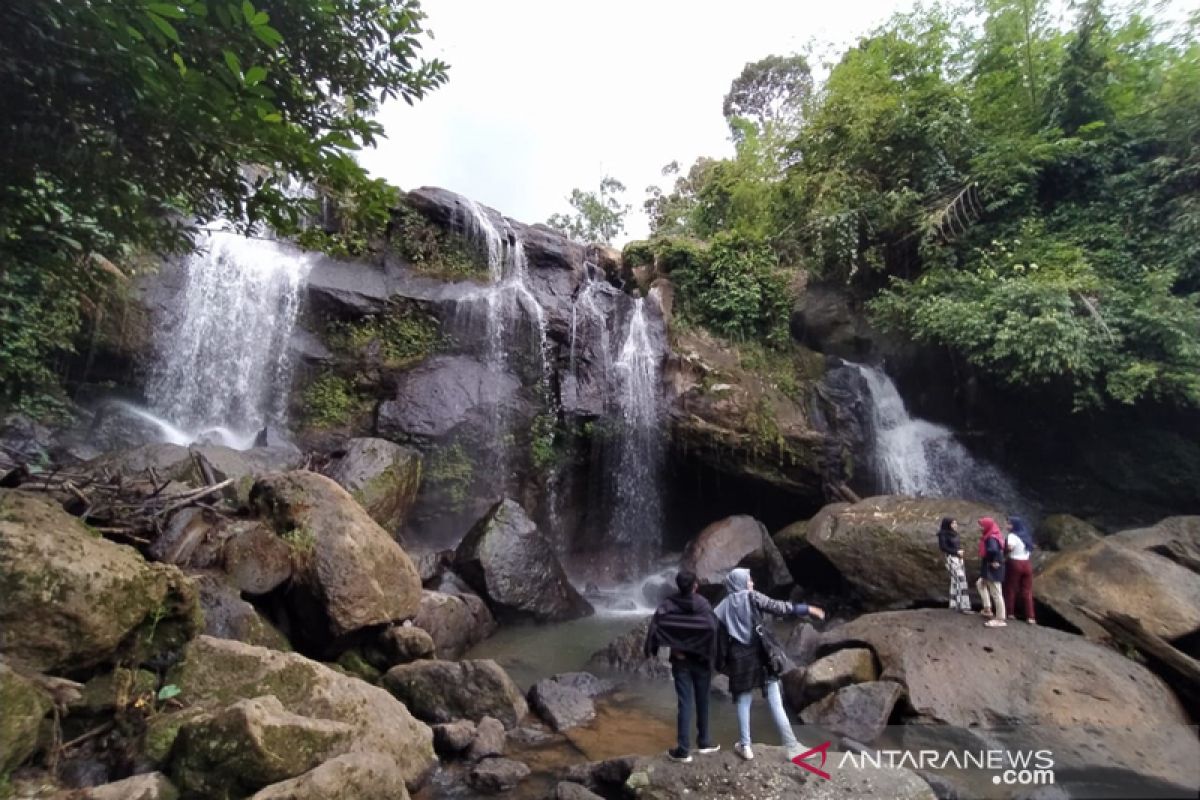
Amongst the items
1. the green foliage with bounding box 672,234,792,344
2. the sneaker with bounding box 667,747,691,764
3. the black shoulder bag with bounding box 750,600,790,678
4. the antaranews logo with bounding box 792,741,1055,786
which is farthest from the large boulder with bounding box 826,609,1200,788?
the green foliage with bounding box 672,234,792,344

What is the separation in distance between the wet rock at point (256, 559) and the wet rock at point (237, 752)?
3.02m

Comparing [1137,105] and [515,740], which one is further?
[1137,105]

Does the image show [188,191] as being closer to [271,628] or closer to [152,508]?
[152,508]

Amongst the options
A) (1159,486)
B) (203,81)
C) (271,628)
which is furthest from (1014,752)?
(1159,486)

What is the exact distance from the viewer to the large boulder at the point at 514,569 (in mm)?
10289

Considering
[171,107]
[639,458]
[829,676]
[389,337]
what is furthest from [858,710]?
[389,337]

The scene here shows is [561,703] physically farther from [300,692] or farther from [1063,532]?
[1063,532]

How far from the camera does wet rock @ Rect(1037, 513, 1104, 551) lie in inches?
452

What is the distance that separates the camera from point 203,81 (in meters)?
3.54

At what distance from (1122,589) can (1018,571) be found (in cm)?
142

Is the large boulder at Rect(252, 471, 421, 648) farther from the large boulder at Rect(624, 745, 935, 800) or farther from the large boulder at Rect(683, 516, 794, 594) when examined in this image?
the large boulder at Rect(683, 516, 794, 594)

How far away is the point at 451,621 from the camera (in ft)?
28.9

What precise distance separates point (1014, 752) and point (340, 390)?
1252 cm

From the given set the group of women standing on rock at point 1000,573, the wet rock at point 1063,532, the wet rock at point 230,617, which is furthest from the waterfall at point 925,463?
the wet rock at point 230,617
